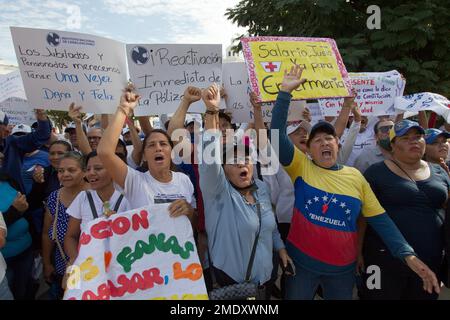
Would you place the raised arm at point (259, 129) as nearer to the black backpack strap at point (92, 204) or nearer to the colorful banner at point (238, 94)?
the colorful banner at point (238, 94)

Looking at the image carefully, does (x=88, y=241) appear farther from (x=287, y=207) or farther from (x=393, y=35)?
(x=393, y=35)

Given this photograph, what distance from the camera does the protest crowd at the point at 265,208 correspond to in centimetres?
238

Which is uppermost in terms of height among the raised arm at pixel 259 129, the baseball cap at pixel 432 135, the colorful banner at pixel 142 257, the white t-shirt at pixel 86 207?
the raised arm at pixel 259 129

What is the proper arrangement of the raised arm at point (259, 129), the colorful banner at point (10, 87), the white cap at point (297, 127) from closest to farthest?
1. the raised arm at point (259, 129)
2. the white cap at point (297, 127)
3. the colorful banner at point (10, 87)

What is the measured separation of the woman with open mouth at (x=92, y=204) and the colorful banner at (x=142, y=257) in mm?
295

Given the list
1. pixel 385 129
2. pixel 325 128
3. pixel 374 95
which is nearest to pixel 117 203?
pixel 325 128

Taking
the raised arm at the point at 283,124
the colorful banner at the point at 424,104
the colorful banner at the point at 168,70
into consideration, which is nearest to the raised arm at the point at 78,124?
the colorful banner at the point at 168,70

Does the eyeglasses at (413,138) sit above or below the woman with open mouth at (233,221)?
above

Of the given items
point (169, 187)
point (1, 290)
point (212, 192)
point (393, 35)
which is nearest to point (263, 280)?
point (212, 192)

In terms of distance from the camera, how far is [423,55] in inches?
353

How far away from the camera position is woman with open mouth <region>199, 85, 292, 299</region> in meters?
2.33

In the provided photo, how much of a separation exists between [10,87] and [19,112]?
899mm

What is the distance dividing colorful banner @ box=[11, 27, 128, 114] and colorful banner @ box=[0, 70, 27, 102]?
1859 millimetres

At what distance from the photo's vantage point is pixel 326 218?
8.49ft
